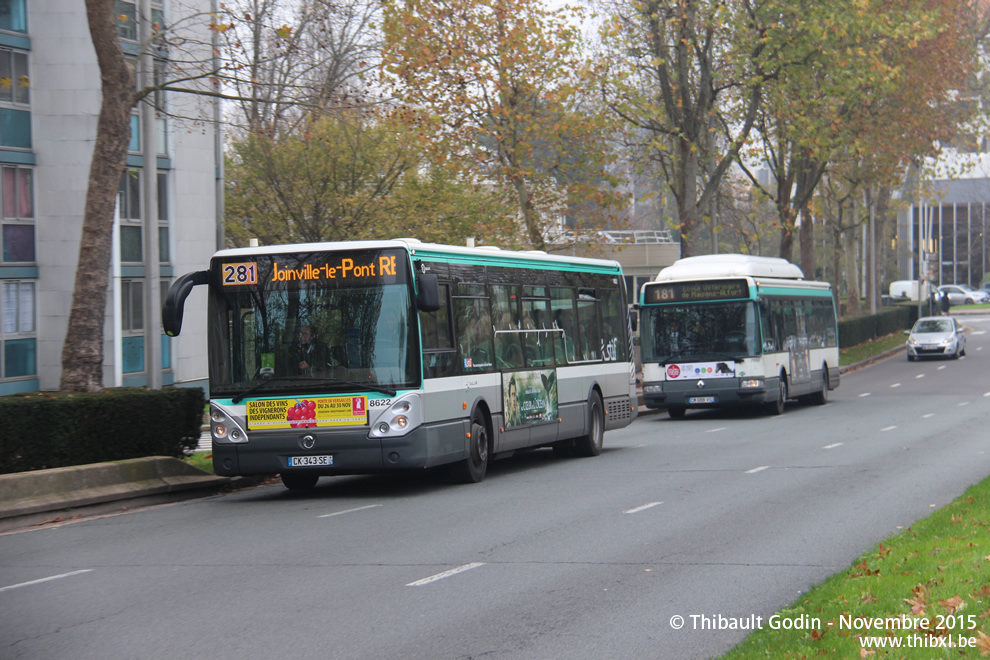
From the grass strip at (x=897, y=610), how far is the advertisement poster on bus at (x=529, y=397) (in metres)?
7.01

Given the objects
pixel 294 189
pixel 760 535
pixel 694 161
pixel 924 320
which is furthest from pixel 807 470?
pixel 924 320

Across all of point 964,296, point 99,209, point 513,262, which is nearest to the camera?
point 99,209

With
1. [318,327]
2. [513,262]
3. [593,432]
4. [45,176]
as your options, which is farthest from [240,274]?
[45,176]

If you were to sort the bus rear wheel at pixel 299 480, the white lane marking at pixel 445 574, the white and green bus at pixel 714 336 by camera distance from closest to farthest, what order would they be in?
the white lane marking at pixel 445 574, the bus rear wheel at pixel 299 480, the white and green bus at pixel 714 336

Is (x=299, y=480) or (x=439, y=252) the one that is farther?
(x=299, y=480)

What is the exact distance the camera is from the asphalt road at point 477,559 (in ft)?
22.7

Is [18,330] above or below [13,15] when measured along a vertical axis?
below

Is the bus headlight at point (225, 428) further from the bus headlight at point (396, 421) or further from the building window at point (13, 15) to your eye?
the building window at point (13, 15)

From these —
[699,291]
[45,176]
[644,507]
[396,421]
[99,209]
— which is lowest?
[644,507]

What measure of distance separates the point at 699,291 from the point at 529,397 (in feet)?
33.2

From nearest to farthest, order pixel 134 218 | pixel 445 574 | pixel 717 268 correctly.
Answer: pixel 445 574
pixel 717 268
pixel 134 218

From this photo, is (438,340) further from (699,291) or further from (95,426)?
(699,291)

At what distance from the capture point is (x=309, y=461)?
13273 mm

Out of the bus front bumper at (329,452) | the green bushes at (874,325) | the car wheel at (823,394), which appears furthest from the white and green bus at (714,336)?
the green bushes at (874,325)
